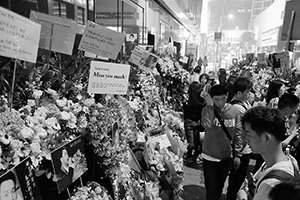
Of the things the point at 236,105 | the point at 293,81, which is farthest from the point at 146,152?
the point at 293,81

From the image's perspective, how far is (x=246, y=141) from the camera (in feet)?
5.43

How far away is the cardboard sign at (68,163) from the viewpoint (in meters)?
1.21

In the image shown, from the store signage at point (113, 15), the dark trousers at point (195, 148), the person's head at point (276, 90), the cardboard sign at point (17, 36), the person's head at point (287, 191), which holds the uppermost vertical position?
the store signage at point (113, 15)

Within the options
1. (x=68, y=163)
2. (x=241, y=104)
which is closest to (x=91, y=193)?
(x=68, y=163)

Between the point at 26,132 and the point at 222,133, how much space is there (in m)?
1.96

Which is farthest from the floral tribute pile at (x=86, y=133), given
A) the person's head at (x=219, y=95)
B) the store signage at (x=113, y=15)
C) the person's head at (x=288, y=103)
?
the store signage at (x=113, y=15)

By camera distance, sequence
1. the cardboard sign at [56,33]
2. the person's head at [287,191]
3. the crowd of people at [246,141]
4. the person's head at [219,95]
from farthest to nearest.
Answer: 1. the person's head at [219,95]
2. the cardboard sign at [56,33]
3. the crowd of people at [246,141]
4. the person's head at [287,191]

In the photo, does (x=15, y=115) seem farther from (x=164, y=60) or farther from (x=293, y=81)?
(x=293, y=81)

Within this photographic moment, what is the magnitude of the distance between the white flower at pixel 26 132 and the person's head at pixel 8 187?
0.49ft

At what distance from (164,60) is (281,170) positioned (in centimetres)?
265

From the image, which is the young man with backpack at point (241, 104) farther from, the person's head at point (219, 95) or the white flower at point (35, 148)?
the white flower at point (35, 148)

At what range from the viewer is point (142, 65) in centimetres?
236

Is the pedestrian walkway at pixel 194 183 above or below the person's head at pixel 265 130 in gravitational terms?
below

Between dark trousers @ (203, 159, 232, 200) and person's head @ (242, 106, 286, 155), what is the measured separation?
112cm
